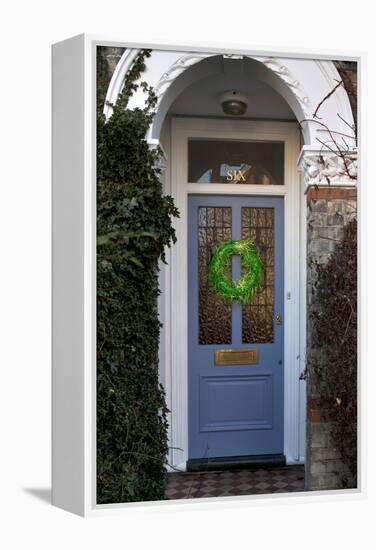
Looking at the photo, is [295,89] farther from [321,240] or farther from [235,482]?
[235,482]

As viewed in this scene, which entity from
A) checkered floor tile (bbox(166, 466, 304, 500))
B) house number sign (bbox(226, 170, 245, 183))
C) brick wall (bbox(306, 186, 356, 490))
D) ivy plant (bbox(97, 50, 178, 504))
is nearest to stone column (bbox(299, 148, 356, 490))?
brick wall (bbox(306, 186, 356, 490))

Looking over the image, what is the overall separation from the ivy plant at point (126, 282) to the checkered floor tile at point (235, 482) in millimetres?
419

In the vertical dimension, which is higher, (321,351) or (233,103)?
(233,103)

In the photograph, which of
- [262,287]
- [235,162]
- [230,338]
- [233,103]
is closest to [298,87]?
[233,103]

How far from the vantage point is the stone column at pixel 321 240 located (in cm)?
282

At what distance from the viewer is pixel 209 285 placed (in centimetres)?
335

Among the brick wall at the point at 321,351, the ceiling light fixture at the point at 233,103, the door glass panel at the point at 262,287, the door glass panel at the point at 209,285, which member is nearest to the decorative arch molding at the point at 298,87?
the brick wall at the point at 321,351

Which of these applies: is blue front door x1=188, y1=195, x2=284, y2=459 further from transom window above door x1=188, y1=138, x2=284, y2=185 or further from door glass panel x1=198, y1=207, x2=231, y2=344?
transom window above door x1=188, y1=138, x2=284, y2=185

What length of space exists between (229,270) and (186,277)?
1.03 ft

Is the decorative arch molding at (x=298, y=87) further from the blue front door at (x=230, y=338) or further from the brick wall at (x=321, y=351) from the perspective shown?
the blue front door at (x=230, y=338)

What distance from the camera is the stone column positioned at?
111 inches

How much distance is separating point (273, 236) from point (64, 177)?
162 centimetres
